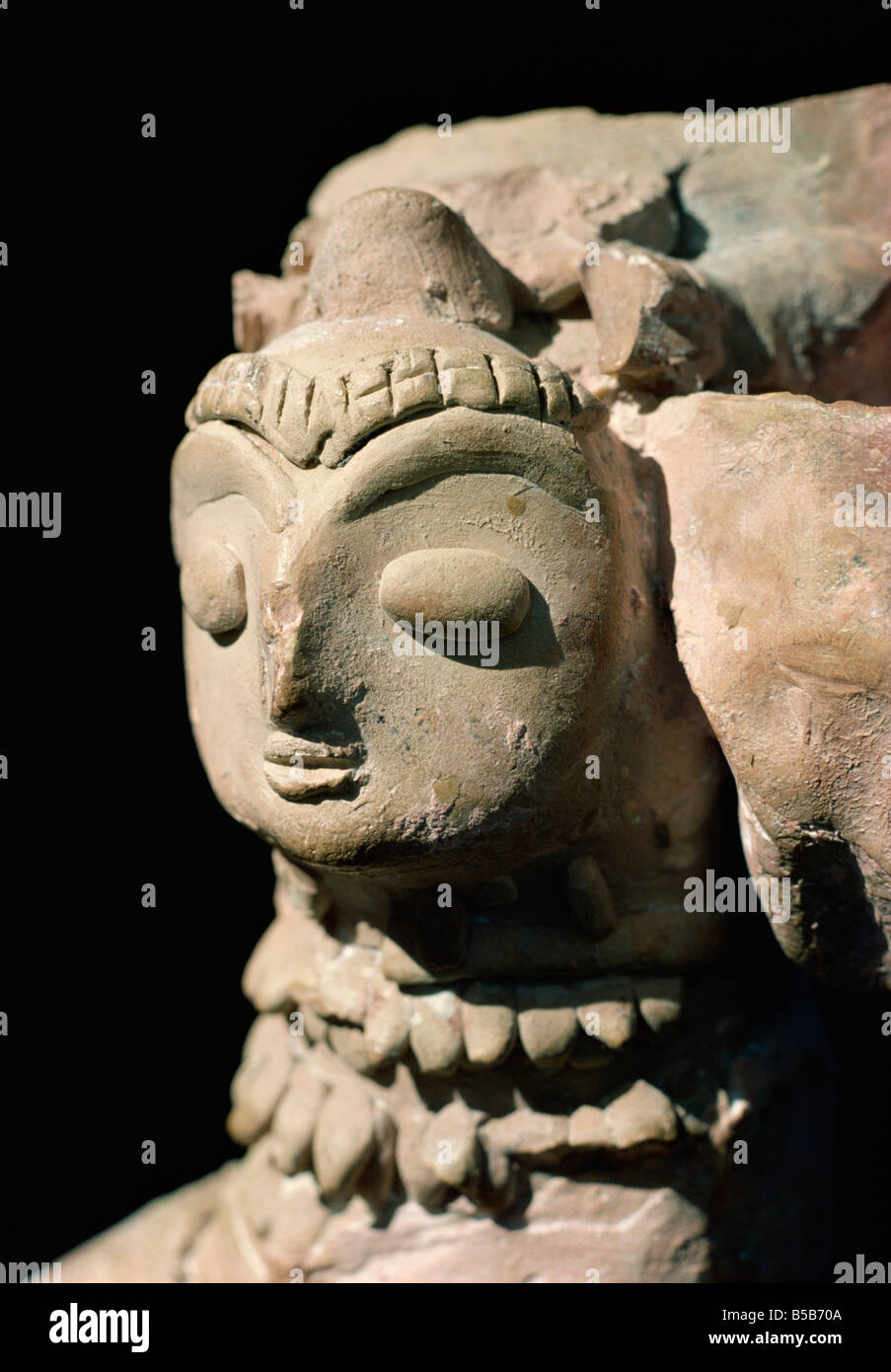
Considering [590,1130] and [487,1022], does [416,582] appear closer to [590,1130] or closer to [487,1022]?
[487,1022]

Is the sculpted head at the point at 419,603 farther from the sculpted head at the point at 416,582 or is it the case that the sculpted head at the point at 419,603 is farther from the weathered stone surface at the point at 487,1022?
the weathered stone surface at the point at 487,1022

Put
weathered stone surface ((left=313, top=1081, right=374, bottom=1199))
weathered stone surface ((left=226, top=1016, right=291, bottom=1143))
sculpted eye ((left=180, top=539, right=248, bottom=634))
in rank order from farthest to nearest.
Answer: weathered stone surface ((left=226, top=1016, right=291, bottom=1143)) < weathered stone surface ((left=313, top=1081, right=374, bottom=1199)) < sculpted eye ((left=180, top=539, right=248, bottom=634))

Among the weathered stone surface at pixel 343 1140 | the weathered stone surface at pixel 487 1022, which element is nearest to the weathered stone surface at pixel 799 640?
the weathered stone surface at pixel 487 1022

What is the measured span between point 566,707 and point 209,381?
55 cm

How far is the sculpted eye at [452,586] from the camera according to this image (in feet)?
4.50

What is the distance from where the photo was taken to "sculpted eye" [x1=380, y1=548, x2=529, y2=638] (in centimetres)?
137

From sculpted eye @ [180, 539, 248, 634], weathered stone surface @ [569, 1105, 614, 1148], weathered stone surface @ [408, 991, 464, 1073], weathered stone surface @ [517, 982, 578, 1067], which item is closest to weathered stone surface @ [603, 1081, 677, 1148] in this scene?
weathered stone surface @ [569, 1105, 614, 1148]

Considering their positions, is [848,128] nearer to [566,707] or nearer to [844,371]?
[844,371]

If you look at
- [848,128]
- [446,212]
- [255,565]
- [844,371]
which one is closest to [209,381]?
[255,565]

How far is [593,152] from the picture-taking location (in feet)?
6.23

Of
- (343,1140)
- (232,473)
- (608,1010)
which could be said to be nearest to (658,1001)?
(608,1010)

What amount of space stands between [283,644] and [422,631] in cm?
15

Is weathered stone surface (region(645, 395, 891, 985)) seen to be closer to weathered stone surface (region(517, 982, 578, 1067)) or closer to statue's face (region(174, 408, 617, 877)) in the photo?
statue's face (region(174, 408, 617, 877))

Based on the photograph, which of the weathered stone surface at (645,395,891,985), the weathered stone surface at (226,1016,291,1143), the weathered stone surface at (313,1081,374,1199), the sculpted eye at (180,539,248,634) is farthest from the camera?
the weathered stone surface at (226,1016,291,1143)
